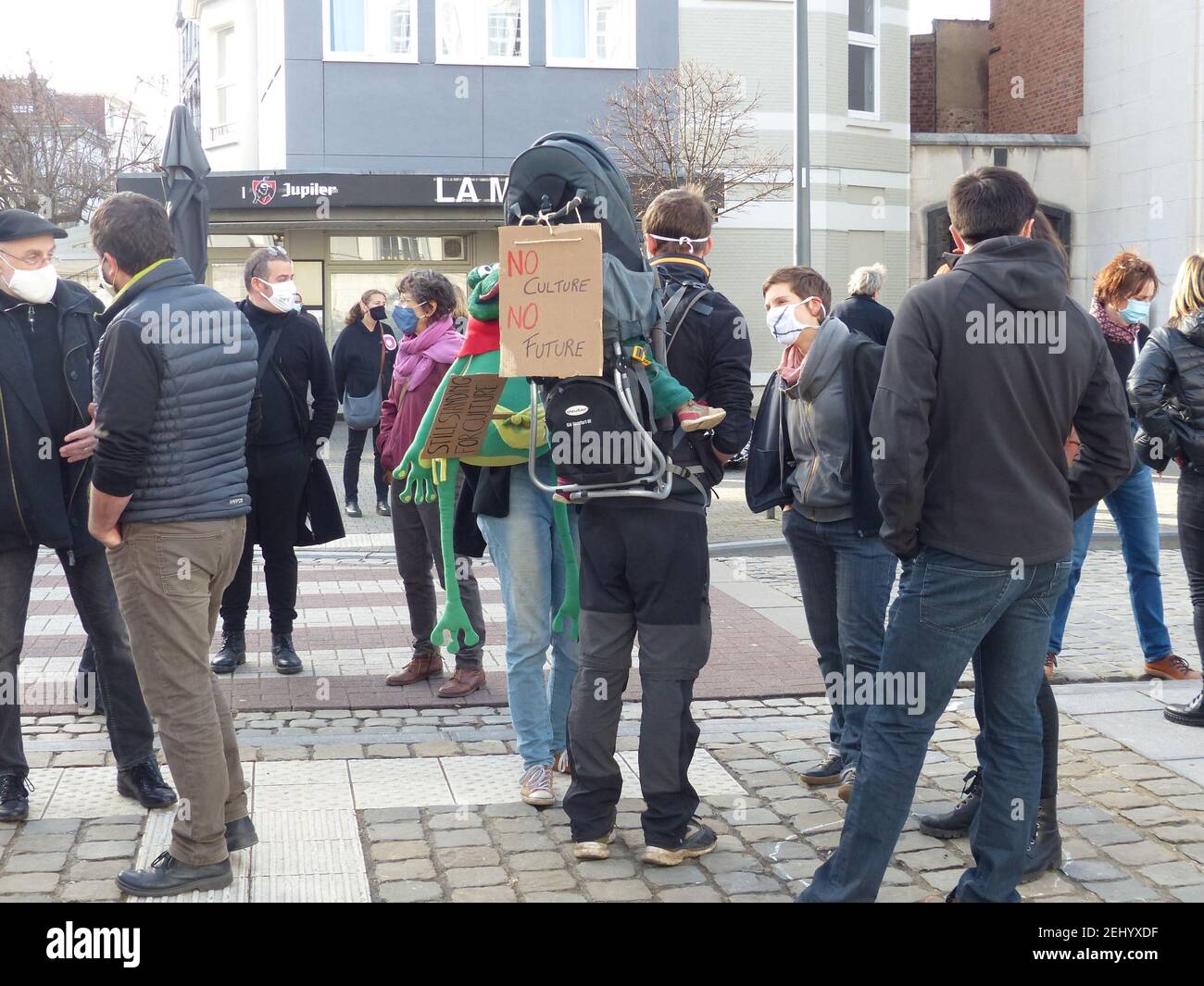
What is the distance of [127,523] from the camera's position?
4.32m

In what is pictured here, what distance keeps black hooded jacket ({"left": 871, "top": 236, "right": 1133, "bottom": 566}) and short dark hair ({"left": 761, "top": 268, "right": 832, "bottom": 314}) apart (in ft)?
4.75

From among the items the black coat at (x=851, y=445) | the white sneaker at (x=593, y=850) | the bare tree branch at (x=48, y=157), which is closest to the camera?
the white sneaker at (x=593, y=850)

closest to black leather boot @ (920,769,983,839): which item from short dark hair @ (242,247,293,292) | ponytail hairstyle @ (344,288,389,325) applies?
short dark hair @ (242,247,293,292)

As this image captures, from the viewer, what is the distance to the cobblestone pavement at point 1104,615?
24.1 ft

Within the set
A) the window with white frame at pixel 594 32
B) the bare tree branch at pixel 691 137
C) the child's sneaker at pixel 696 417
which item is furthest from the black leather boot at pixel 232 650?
the window with white frame at pixel 594 32

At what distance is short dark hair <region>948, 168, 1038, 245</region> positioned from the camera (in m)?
4.02

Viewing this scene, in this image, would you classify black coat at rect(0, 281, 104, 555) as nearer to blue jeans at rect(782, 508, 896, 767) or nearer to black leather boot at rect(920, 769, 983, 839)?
blue jeans at rect(782, 508, 896, 767)

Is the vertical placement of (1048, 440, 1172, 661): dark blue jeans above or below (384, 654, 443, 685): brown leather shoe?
above

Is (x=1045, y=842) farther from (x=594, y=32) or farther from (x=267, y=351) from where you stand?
(x=594, y=32)

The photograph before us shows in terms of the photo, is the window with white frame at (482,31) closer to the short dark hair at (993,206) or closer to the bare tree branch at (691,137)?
the bare tree branch at (691,137)

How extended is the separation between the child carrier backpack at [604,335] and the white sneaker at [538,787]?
45.9 inches

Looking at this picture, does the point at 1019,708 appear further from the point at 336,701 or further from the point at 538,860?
the point at 336,701

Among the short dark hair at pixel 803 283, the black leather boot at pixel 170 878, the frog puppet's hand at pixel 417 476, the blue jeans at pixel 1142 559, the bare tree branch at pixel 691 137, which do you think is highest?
the bare tree branch at pixel 691 137
